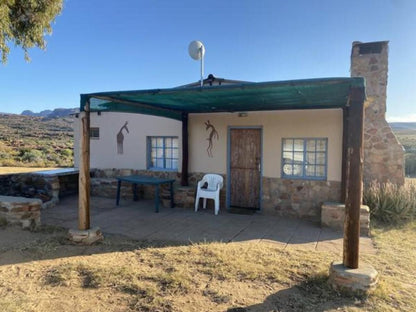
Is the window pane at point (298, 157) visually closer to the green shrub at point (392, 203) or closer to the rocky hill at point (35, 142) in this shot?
the green shrub at point (392, 203)

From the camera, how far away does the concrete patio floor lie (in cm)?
501

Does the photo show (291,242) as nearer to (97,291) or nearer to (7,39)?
(97,291)

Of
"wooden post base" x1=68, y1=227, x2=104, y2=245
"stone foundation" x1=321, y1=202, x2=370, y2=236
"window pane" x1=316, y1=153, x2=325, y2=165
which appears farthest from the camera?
"window pane" x1=316, y1=153, x2=325, y2=165

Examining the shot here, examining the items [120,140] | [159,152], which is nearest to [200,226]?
[159,152]

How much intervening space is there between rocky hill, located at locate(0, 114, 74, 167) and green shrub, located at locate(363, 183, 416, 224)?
12.0 metres

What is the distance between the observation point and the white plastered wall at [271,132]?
6.23 metres

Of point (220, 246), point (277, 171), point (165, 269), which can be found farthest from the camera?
point (277, 171)

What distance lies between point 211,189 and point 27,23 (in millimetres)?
5537

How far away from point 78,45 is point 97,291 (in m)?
10.4

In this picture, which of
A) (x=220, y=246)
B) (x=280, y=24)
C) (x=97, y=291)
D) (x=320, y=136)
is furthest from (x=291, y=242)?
(x=280, y=24)

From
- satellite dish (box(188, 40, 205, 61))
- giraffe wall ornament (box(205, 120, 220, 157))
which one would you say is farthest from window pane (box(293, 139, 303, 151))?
satellite dish (box(188, 40, 205, 61))

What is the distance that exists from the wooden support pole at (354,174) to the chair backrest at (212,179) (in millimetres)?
4044

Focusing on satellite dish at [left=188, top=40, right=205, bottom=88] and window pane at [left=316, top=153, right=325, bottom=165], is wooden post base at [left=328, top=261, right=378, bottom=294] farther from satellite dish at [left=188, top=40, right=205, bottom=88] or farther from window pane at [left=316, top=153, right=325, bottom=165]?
satellite dish at [left=188, top=40, right=205, bottom=88]

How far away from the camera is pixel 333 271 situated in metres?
3.26
